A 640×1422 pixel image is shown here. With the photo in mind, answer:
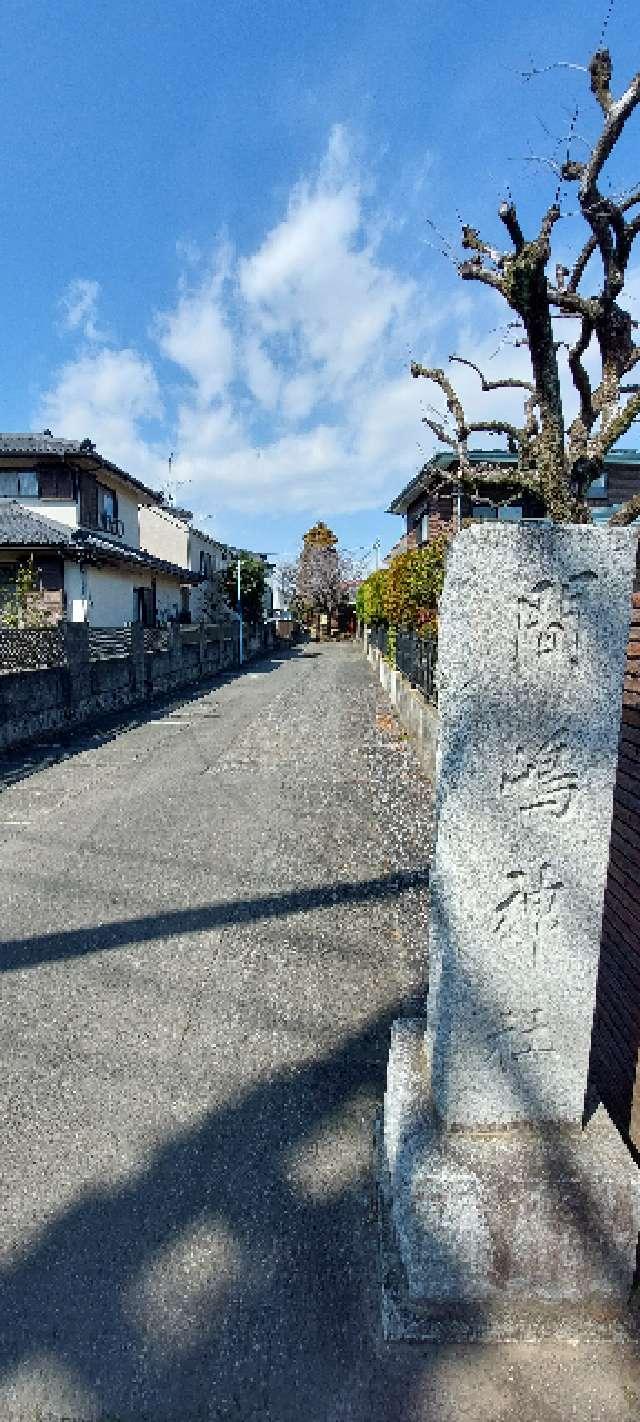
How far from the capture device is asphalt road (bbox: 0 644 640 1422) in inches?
71.9

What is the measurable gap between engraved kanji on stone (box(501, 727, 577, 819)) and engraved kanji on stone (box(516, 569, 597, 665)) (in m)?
0.23

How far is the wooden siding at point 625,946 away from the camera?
2406 mm

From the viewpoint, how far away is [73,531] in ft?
61.9

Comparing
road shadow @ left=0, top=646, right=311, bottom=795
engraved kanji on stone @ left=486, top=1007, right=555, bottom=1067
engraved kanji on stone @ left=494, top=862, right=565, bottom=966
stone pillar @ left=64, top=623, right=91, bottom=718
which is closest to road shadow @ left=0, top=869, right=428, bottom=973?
engraved kanji on stone @ left=486, top=1007, right=555, bottom=1067

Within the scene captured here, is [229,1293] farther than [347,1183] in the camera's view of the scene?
No

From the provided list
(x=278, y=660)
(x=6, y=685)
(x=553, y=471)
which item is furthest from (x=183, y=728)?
(x=278, y=660)

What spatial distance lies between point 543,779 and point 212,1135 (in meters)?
1.99

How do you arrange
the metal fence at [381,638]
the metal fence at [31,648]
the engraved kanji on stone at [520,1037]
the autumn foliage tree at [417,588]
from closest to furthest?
1. the engraved kanji on stone at [520,1037]
2. the metal fence at [31,648]
3. the autumn foliage tree at [417,588]
4. the metal fence at [381,638]

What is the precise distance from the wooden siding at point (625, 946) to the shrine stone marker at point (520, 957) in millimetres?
401

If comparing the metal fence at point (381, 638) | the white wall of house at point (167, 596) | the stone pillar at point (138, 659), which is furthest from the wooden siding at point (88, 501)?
the metal fence at point (381, 638)

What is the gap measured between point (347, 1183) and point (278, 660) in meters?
28.4

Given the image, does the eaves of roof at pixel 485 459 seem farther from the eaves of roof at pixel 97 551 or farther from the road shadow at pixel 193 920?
the road shadow at pixel 193 920

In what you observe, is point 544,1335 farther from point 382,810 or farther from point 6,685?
point 6,685

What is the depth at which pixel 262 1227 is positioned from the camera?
7.43ft
